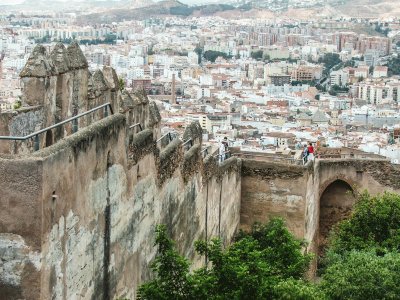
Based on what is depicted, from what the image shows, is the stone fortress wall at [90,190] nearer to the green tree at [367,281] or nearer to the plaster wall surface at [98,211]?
the plaster wall surface at [98,211]

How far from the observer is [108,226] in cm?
855

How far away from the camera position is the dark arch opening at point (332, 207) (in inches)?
717

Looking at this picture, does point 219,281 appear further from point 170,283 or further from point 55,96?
point 55,96

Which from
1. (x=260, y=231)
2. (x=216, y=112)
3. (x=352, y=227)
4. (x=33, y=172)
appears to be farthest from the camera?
(x=216, y=112)

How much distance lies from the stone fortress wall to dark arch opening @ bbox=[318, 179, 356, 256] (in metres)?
3.35

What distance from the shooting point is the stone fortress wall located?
21.5ft

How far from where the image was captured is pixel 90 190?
7.94 m

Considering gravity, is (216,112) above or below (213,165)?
below

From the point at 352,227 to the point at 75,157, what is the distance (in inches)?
347

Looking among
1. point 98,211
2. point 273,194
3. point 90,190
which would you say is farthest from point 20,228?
point 273,194

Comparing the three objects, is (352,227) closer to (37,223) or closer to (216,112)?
(37,223)

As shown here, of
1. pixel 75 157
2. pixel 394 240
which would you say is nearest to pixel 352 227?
pixel 394 240

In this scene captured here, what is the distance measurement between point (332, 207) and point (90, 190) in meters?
11.3

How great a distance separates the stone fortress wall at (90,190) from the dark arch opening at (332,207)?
335 centimetres
